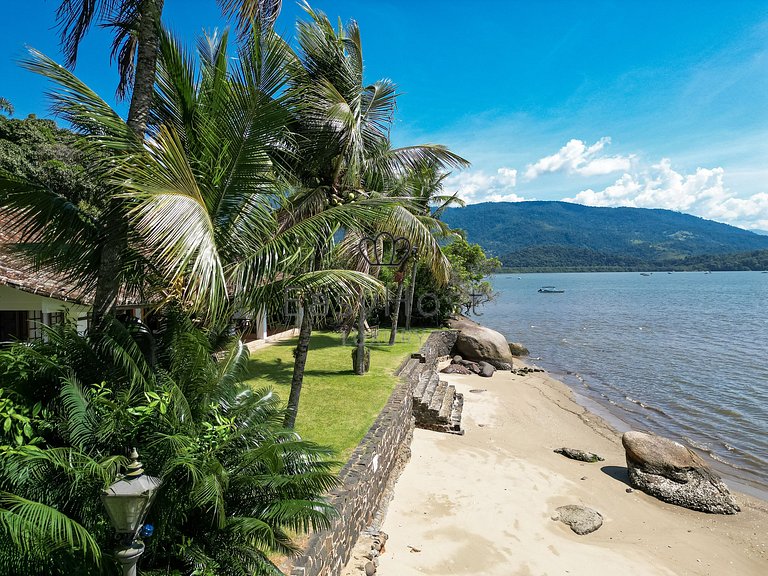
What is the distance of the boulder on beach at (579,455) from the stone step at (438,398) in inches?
135

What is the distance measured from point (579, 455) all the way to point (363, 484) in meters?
7.65

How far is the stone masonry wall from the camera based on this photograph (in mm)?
5070

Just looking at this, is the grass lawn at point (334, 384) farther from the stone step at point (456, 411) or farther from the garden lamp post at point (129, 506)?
the garden lamp post at point (129, 506)

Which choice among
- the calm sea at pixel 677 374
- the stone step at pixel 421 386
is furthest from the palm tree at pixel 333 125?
the calm sea at pixel 677 374

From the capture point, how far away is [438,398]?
46.7 feet

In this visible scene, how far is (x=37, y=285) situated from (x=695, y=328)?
44493mm

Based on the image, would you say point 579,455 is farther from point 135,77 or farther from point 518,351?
point 518,351

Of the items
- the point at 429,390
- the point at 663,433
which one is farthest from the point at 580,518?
the point at 663,433

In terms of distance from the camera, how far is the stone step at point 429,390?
43.1 ft

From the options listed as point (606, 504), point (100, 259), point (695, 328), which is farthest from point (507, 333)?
point (100, 259)

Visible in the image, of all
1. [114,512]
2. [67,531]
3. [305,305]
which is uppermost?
[305,305]

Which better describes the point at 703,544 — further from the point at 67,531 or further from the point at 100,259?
the point at 100,259

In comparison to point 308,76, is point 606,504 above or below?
below

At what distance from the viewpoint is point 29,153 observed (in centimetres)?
1689
